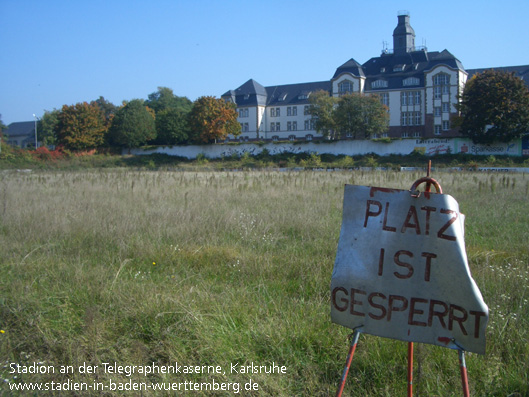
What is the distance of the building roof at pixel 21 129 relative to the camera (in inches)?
4329

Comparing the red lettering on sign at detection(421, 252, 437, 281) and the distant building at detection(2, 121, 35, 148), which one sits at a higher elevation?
the distant building at detection(2, 121, 35, 148)

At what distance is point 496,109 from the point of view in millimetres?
46031

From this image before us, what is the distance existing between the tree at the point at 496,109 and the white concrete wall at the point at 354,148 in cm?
105

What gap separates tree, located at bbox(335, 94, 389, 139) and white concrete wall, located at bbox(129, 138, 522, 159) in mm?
3923

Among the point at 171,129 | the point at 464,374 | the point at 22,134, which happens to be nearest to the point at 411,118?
the point at 171,129

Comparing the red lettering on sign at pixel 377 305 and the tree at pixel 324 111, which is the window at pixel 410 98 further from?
the red lettering on sign at pixel 377 305

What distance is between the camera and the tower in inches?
3027

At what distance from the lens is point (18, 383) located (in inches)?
138

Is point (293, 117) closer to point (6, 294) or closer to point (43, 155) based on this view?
point (43, 155)

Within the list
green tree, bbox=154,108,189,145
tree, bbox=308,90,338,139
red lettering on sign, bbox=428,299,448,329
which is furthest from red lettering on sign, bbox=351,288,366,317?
green tree, bbox=154,108,189,145

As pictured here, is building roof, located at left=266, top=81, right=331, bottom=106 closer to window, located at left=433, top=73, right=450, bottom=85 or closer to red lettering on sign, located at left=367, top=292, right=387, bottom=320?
window, located at left=433, top=73, right=450, bottom=85

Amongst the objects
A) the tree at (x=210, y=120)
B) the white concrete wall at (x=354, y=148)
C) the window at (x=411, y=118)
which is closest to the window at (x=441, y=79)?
the window at (x=411, y=118)

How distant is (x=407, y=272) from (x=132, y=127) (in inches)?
2476

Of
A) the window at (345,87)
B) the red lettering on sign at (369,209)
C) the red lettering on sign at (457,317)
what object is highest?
the window at (345,87)
